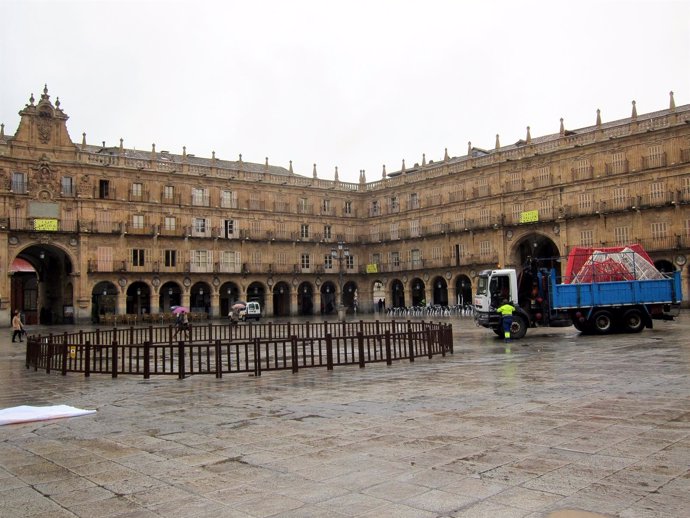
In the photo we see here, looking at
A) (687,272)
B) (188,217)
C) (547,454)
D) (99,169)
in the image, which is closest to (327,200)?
(188,217)

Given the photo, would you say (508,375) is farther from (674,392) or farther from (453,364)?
(674,392)

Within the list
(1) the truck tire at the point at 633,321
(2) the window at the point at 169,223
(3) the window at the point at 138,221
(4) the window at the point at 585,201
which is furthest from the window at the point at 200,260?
(1) the truck tire at the point at 633,321

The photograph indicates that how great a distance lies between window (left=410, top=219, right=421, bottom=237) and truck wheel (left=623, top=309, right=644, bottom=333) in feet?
112

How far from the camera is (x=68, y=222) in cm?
4738

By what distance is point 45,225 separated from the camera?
1820 inches

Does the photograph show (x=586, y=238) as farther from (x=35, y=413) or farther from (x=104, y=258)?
(x=35, y=413)

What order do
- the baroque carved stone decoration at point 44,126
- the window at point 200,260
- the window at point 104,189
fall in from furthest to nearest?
the window at point 200,260
the window at point 104,189
the baroque carved stone decoration at point 44,126

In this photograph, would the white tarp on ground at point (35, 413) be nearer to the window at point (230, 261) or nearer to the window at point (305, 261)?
the window at point (230, 261)

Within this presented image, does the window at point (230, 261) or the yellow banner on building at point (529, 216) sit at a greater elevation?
the yellow banner on building at point (529, 216)

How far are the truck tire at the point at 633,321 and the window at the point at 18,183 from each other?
41.5 m

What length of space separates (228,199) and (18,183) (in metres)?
16.9

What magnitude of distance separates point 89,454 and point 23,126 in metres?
46.3

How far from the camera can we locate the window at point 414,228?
57.1 m

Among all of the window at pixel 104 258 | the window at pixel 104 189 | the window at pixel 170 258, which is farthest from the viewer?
the window at pixel 170 258
